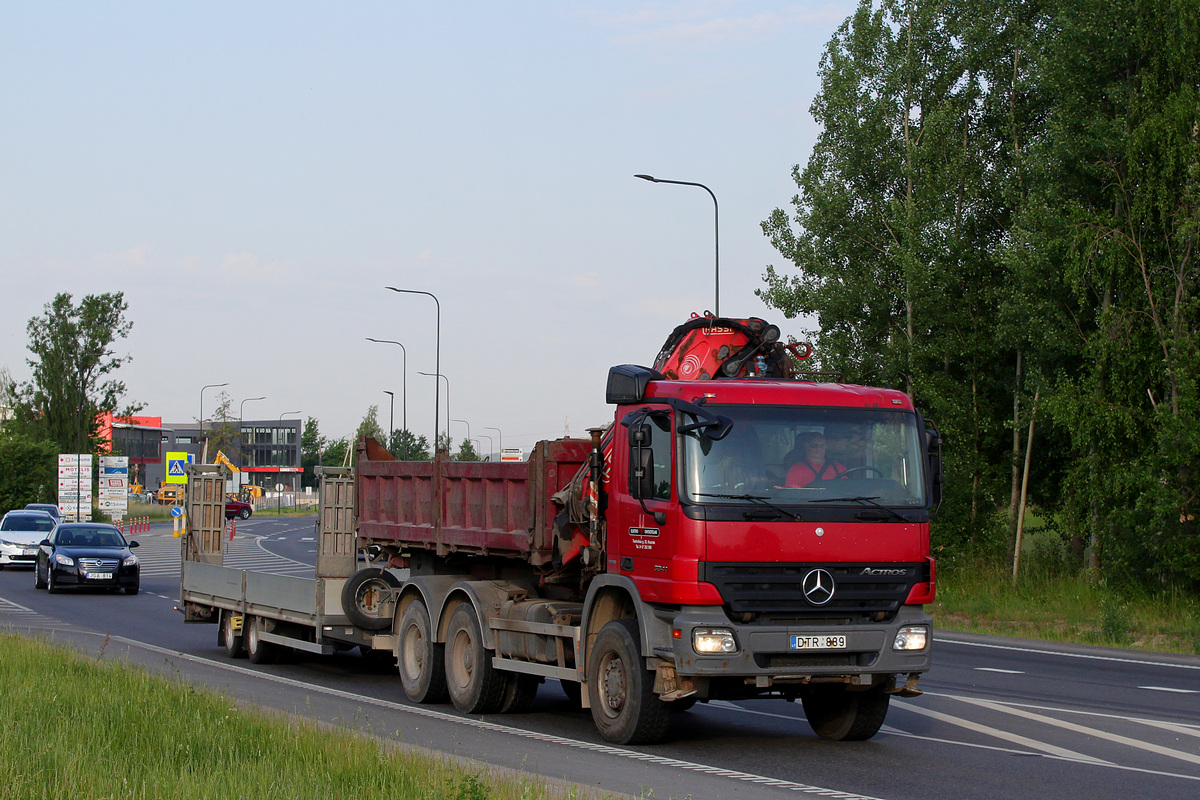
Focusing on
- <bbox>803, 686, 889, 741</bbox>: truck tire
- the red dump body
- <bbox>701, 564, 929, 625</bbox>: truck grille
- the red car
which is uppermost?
the red dump body

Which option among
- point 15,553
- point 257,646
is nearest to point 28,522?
point 15,553

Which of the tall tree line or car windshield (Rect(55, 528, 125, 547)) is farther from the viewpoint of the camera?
car windshield (Rect(55, 528, 125, 547))

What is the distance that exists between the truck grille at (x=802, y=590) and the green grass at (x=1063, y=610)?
35.1 feet

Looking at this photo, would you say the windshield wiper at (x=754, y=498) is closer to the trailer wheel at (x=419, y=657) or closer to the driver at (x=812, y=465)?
the driver at (x=812, y=465)

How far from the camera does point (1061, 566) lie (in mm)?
27781

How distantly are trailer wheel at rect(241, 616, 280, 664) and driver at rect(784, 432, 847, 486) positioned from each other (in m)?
8.84

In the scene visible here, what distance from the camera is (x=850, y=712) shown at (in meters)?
11.1

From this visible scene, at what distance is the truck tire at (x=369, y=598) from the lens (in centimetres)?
1462

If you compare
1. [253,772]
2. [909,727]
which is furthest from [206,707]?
[909,727]

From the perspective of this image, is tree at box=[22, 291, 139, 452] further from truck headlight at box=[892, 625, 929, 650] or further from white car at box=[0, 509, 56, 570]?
truck headlight at box=[892, 625, 929, 650]

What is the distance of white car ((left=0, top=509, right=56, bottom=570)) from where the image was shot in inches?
1544

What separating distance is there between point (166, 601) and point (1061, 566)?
18.6m

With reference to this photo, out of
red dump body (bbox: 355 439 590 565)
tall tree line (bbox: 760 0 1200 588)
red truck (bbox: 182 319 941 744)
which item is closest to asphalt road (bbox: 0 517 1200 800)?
red truck (bbox: 182 319 941 744)

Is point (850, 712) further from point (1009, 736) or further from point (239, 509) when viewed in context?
point (239, 509)
